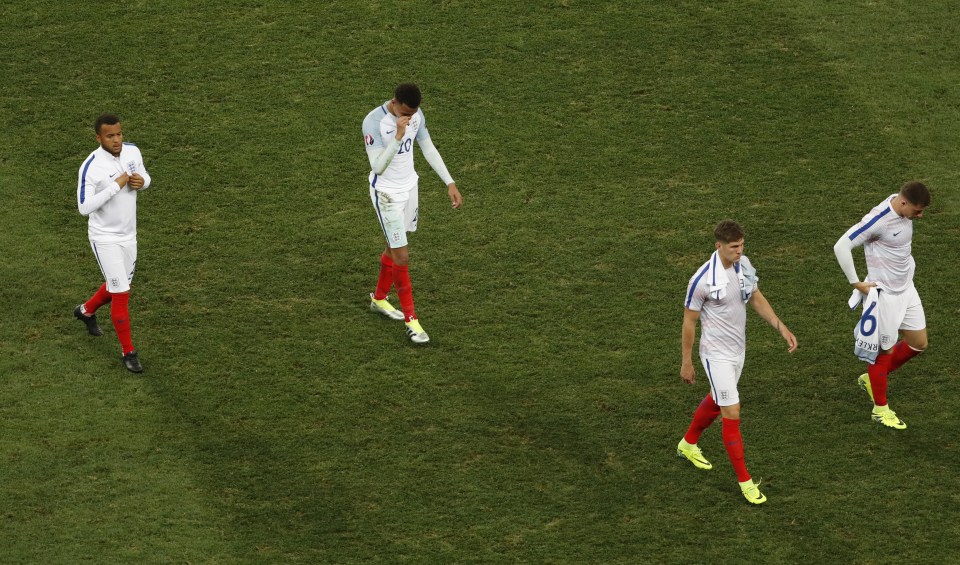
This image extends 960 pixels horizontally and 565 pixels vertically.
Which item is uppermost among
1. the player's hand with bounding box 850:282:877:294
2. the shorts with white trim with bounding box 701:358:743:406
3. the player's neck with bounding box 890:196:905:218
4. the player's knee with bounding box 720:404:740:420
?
the player's neck with bounding box 890:196:905:218

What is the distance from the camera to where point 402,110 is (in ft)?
34.9

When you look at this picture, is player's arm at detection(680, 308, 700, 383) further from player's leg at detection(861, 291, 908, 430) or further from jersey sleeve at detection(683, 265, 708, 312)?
player's leg at detection(861, 291, 908, 430)

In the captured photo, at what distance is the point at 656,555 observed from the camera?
873cm

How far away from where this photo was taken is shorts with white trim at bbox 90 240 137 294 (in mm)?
10438

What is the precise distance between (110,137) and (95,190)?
1.51 ft

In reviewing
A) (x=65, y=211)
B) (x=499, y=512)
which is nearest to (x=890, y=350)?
(x=499, y=512)

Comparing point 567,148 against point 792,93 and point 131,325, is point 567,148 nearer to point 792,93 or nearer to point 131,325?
point 792,93

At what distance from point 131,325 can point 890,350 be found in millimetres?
6744

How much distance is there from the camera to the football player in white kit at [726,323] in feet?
28.8

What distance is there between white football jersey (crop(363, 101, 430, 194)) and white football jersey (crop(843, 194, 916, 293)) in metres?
3.82

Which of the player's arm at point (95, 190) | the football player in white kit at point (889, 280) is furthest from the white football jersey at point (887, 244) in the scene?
the player's arm at point (95, 190)

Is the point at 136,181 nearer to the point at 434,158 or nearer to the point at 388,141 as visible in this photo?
the point at 388,141

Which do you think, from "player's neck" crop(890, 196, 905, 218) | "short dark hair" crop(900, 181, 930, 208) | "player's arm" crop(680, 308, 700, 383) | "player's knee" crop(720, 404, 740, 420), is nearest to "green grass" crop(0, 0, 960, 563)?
"player's knee" crop(720, 404, 740, 420)

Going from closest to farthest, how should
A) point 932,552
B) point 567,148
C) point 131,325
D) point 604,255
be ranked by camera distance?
point 932,552
point 131,325
point 604,255
point 567,148
